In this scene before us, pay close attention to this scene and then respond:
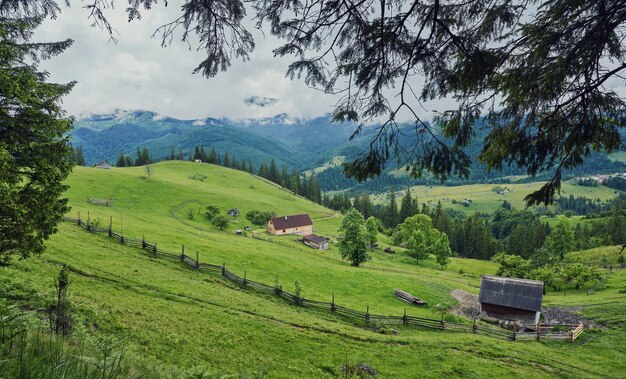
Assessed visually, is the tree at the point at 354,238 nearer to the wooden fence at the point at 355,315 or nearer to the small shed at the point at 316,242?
the wooden fence at the point at 355,315

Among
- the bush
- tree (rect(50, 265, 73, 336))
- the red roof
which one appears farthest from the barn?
the bush

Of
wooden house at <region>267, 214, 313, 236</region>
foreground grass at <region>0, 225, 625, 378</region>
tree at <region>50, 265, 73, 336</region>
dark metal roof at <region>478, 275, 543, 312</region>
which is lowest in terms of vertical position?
wooden house at <region>267, 214, 313, 236</region>

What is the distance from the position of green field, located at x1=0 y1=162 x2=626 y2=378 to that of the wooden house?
148 ft

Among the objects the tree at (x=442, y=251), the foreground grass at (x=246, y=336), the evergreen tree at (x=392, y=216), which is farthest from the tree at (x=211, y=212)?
the evergreen tree at (x=392, y=216)

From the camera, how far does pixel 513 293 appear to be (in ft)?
131

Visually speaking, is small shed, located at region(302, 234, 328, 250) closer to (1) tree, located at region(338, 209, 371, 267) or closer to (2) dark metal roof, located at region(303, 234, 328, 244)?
(2) dark metal roof, located at region(303, 234, 328, 244)

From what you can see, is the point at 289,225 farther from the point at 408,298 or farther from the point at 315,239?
the point at 408,298

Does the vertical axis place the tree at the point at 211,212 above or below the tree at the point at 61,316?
below

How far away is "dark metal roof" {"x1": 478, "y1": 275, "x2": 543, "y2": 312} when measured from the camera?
38406 mm

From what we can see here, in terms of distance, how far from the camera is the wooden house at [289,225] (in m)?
93.3

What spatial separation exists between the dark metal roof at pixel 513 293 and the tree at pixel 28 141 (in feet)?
141

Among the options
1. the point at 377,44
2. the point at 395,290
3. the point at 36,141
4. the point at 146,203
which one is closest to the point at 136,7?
the point at 377,44

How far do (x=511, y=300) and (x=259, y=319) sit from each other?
31435 millimetres

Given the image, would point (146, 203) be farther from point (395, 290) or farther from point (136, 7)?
point (136, 7)
